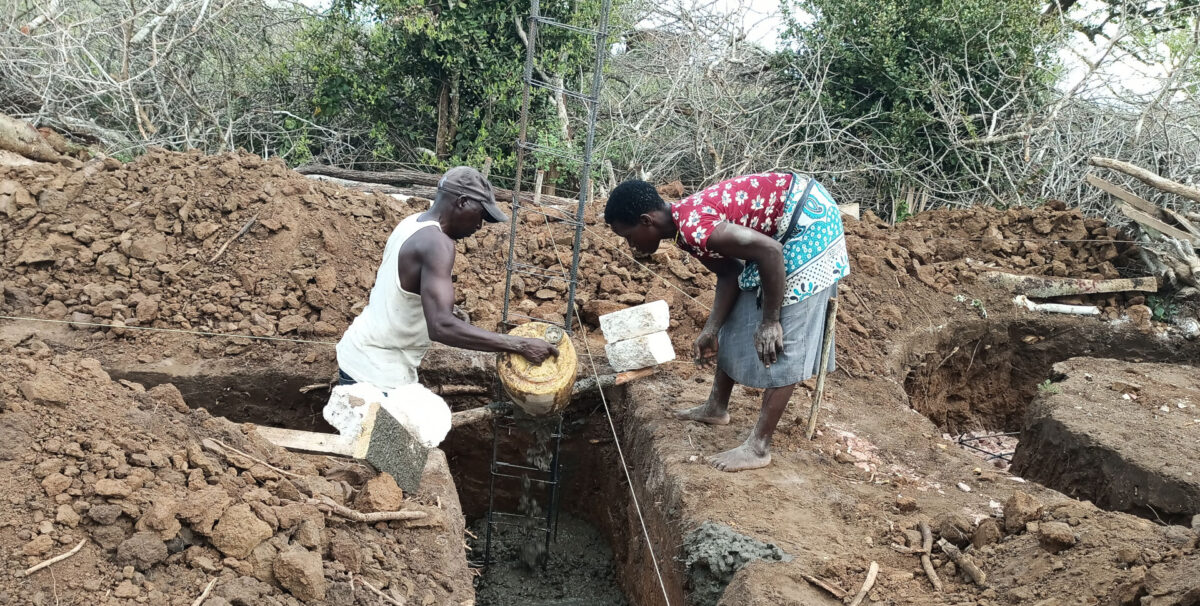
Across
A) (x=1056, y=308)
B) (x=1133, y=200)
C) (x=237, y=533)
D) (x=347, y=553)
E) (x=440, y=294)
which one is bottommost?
(x=347, y=553)

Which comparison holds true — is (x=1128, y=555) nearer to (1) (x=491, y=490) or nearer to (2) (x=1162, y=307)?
(1) (x=491, y=490)

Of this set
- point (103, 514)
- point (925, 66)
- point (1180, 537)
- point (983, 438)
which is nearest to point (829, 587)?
point (1180, 537)

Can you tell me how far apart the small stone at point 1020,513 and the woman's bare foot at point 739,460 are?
1072 mm

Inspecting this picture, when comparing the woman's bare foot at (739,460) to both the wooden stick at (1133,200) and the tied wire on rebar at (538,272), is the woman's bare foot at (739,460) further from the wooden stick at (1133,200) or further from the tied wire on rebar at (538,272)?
the wooden stick at (1133,200)

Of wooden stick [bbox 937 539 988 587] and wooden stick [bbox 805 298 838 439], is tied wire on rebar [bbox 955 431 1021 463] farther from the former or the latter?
wooden stick [bbox 937 539 988 587]

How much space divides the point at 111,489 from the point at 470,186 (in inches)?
72.2

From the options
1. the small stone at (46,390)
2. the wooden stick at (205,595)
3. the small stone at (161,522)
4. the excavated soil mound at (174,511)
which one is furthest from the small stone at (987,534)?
the small stone at (46,390)

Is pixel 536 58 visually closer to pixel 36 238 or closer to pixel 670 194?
pixel 670 194

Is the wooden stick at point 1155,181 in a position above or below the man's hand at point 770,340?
above

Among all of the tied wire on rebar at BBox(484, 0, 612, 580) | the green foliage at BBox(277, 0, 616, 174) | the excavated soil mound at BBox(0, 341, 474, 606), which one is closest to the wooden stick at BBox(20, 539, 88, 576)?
the excavated soil mound at BBox(0, 341, 474, 606)

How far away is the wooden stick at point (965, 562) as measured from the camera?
3119mm

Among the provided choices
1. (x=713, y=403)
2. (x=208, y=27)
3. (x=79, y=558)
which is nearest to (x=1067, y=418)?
(x=713, y=403)

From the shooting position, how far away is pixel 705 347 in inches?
171

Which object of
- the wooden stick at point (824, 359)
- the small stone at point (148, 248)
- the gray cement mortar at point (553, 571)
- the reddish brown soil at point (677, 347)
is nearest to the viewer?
the reddish brown soil at point (677, 347)
